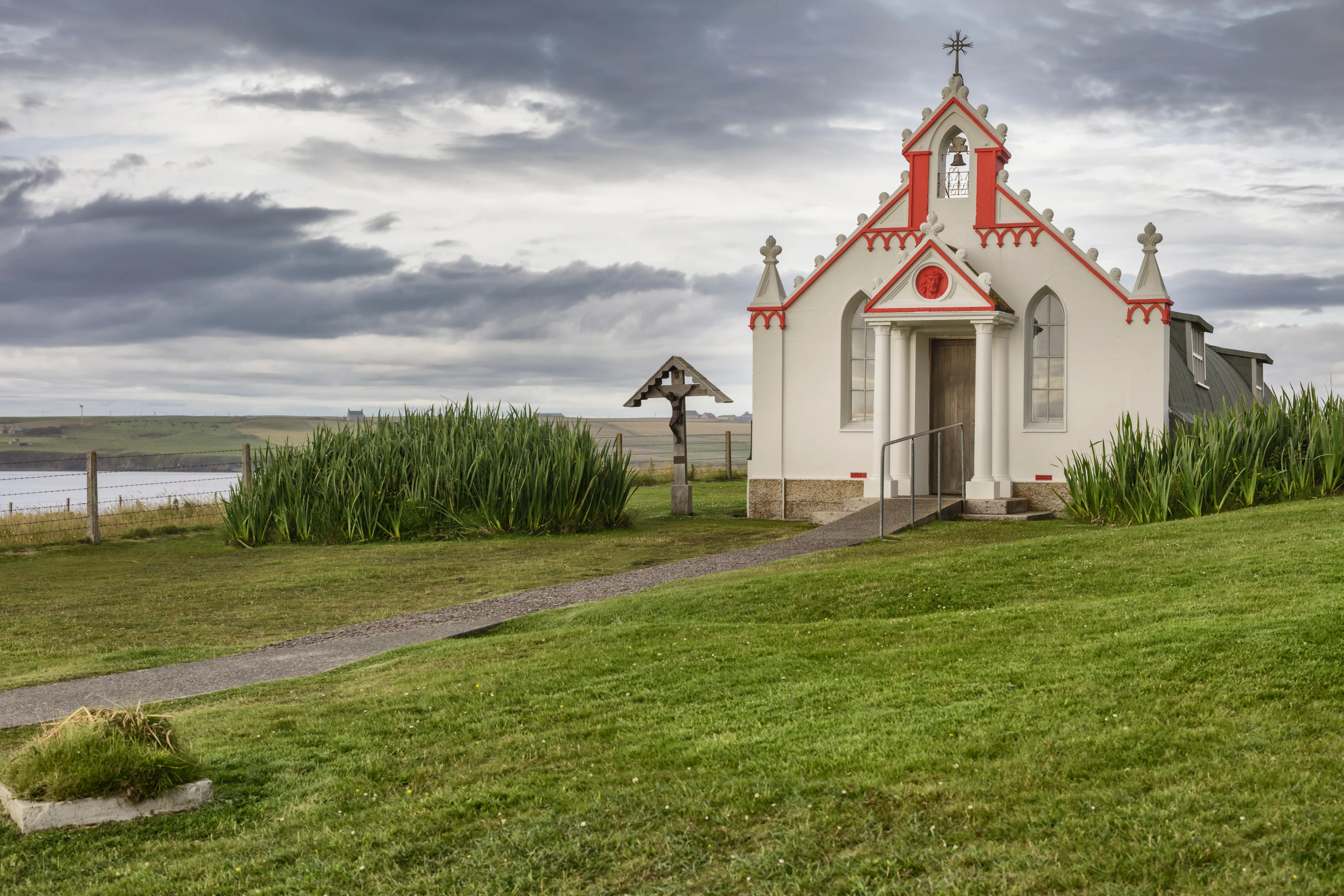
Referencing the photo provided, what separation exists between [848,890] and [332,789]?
10.1ft

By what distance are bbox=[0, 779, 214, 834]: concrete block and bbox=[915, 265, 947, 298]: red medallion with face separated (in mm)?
16689

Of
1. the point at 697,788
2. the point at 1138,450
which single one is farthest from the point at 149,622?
the point at 1138,450

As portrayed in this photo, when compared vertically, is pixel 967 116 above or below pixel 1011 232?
above

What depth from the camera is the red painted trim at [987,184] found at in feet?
73.3

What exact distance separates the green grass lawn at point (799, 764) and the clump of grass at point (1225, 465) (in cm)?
710

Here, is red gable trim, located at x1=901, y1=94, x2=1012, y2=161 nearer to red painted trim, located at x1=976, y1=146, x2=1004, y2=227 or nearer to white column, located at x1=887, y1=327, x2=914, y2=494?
red painted trim, located at x1=976, y1=146, x2=1004, y2=227

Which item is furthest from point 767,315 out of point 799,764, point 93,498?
point 799,764

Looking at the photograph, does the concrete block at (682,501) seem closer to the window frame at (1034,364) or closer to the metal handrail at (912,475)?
the metal handrail at (912,475)

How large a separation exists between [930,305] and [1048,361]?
2557 millimetres

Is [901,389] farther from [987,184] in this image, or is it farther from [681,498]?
[681,498]

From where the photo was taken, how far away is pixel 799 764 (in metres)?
6.43

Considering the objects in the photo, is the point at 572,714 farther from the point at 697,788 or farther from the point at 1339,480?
the point at 1339,480

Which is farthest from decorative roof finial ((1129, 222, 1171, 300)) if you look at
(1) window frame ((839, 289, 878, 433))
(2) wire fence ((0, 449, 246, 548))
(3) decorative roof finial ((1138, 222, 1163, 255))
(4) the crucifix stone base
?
(2) wire fence ((0, 449, 246, 548))

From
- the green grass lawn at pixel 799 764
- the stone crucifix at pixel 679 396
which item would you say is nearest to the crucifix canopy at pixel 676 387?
the stone crucifix at pixel 679 396
